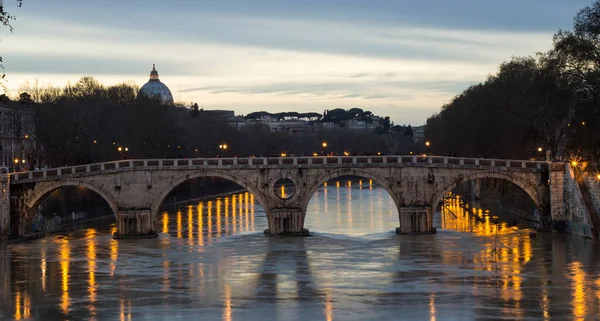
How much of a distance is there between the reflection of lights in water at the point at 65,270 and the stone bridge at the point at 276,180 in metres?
4.28

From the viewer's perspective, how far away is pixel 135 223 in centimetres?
7406

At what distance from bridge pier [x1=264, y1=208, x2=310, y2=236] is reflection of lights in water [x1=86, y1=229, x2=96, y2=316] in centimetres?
1220

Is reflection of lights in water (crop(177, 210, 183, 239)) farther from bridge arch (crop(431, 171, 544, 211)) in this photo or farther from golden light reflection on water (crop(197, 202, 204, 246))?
bridge arch (crop(431, 171, 544, 211))

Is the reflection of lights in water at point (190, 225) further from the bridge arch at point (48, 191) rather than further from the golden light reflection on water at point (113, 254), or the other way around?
the bridge arch at point (48, 191)

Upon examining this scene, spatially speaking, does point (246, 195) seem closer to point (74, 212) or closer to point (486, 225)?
point (74, 212)

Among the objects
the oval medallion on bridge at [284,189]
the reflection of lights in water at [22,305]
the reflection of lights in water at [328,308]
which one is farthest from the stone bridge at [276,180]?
the oval medallion on bridge at [284,189]

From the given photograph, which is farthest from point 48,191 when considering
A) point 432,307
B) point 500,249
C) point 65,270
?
A: point 432,307

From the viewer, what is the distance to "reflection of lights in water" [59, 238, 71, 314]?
48.3 m

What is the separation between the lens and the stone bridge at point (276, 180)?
72750 millimetres

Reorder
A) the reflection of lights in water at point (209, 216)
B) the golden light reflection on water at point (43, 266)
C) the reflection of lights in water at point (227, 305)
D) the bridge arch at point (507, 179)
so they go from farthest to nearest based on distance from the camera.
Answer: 1. the reflection of lights in water at point (209, 216)
2. the bridge arch at point (507, 179)
3. the golden light reflection on water at point (43, 266)
4. the reflection of lights in water at point (227, 305)

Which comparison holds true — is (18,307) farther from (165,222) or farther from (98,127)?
(98,127)

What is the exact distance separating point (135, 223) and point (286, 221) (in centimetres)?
1046

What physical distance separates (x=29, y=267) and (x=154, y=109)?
2968 inches

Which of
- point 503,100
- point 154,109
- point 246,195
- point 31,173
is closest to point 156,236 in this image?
point 31,173
